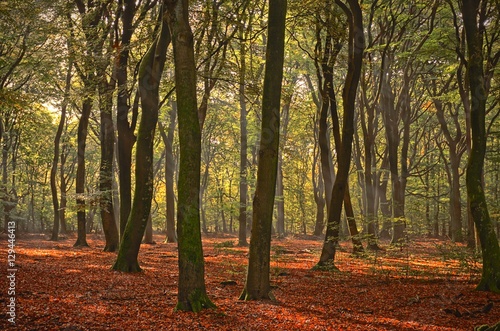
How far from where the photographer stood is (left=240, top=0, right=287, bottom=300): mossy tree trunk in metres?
7.80

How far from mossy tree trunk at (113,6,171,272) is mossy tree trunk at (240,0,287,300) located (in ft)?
13.7

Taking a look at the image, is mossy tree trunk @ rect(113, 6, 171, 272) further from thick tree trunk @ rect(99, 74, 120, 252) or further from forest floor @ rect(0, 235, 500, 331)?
thick tree trunk @ rect(99, 74, 120, 252)

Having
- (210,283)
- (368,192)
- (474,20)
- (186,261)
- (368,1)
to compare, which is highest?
(368,1)

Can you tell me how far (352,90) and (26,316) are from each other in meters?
10.5

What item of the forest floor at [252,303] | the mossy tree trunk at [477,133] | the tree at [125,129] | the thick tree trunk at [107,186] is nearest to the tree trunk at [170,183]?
the thick tree trunk at [107,186]

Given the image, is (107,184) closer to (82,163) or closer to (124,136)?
(124,136)

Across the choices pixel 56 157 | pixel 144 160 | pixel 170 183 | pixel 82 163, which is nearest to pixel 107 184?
pixel 82 163

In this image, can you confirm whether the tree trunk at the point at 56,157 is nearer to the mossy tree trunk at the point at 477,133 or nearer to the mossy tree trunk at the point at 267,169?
the mossy tree trunk at the point at 267,169

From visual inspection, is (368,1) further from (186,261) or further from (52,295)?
(52,295)

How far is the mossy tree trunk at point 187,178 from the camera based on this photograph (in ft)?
22.5

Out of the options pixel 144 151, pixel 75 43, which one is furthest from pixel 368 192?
pixel 75 43

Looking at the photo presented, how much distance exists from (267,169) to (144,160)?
15.4ft

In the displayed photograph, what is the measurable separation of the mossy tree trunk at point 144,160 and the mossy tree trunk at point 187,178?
4.18 m

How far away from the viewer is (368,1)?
15.5 metres
